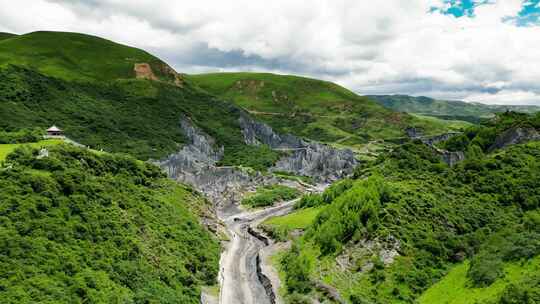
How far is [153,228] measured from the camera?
5484 cm

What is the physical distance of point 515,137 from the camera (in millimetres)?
74750

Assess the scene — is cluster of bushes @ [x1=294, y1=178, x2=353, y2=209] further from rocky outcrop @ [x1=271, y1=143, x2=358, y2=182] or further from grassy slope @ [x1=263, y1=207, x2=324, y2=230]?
rocky outcrop @ [x1=271, y1=143, x2=358, y2=182]

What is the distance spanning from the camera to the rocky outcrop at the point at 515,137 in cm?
7311

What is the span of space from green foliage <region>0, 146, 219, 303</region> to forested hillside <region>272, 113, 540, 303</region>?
16292 mm

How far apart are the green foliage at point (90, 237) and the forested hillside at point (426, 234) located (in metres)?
16.3

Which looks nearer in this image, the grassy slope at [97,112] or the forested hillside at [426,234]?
the forested hillside at [426,234]

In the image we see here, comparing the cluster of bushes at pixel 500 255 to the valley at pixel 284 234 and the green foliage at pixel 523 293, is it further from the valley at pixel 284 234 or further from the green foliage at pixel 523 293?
the green foliage at pixel 523 293

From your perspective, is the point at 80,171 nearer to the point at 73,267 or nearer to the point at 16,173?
the point at 16,173

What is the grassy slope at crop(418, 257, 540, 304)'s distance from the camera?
35.1 meters

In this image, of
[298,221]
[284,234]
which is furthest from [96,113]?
[284,234]

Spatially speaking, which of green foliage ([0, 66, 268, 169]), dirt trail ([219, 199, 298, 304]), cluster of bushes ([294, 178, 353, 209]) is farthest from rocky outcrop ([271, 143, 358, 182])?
dirt trail ([219, 199, 298, 304])

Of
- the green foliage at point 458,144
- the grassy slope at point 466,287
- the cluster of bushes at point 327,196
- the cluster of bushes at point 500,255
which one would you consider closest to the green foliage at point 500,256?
the cluster of bushes at point 500,255

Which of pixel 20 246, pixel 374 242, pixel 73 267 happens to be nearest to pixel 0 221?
pixel 20 246

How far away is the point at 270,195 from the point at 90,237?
93.5 metres
